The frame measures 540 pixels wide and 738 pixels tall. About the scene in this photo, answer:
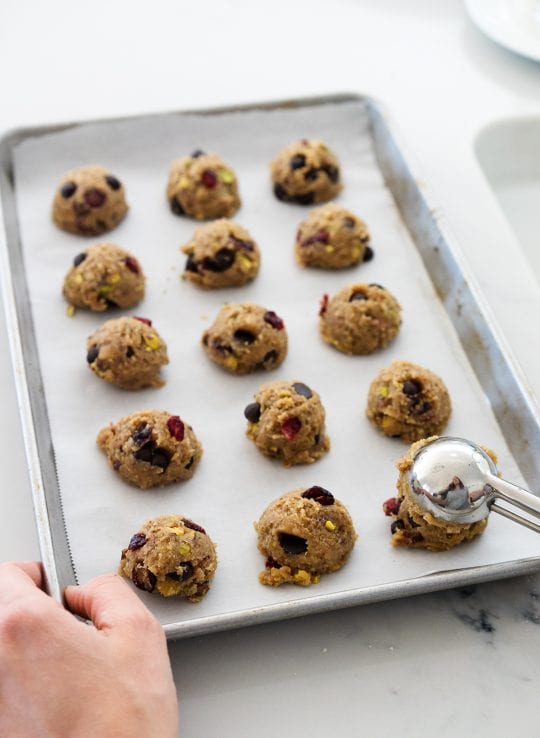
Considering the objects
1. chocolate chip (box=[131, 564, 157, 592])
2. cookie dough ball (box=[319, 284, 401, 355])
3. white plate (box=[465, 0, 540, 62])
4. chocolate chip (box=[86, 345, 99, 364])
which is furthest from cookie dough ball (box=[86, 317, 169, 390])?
white plate (box=[465, 0, 540, 62])

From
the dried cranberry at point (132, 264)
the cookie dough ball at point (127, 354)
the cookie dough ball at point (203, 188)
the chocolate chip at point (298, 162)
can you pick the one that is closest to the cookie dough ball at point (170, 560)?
the cookie dough ball at point (127, 354)

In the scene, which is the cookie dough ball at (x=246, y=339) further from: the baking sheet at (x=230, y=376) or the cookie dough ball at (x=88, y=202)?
the cookie dough ball at (x=88, y=202)

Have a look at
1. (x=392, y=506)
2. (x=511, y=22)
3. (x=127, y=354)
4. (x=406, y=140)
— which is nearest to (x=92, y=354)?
(x=127, y=354)

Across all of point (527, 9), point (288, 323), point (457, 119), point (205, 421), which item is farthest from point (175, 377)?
point (527, 9)

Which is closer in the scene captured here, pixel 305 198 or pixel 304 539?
pixel 304 539

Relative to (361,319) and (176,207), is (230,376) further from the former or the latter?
(176,207)

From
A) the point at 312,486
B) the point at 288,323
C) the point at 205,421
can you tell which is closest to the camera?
the point at 312,486

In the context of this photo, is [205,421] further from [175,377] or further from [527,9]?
[527,9]
